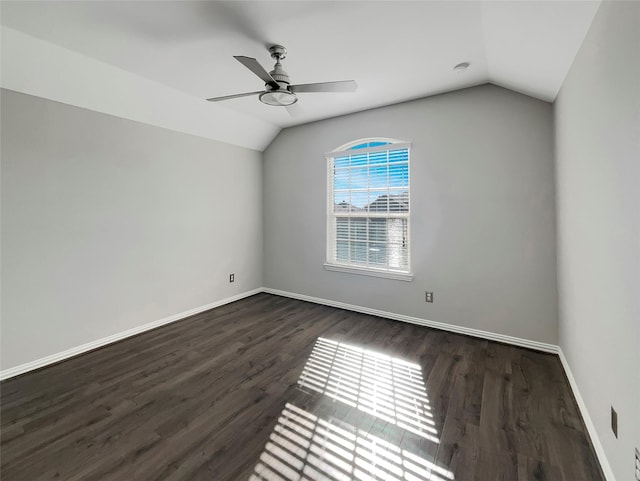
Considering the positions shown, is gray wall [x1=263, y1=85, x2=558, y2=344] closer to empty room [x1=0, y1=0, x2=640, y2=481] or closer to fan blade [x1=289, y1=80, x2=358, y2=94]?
empty room [x1=0, y1=0, x2=640, y2=481]

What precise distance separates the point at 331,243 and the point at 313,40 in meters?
2.64

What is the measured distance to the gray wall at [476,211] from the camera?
9.17 feet

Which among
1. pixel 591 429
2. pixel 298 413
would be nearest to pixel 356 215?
pixel 298 413

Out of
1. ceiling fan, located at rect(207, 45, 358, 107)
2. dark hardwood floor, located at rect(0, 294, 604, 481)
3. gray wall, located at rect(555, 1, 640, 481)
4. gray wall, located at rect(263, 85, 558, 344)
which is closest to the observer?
gray wall, located at rect(555, 1, 640, 481)

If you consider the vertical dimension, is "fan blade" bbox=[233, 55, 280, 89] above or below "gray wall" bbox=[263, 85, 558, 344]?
above

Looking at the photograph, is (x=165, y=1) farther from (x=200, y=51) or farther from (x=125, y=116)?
(x=125, y=116)

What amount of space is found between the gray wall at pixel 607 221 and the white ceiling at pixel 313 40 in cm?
37

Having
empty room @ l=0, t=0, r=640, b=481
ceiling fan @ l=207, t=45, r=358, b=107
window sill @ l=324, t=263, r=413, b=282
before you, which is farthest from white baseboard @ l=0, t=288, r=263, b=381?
ceiling fan @ l=207, t=45, r=358, b=107

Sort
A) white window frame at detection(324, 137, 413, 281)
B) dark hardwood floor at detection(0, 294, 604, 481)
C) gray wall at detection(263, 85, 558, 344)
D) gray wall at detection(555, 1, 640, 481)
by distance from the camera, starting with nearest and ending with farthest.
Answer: gray wall at detection(555, 1, 640, 481)
dark hardwood floor at detection(0, 294, 604, 481)
gray wall at detection(263, 85, 558, 344)
white window frame at detection(324, 137, 413, 281)

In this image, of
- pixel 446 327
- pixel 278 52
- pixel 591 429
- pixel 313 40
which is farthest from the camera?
pixel 446 327

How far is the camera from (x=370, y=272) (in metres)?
3.87

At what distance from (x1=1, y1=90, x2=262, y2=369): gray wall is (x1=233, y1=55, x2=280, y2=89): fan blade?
203 cm

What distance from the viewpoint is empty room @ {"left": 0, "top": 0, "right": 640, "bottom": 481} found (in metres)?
1.57

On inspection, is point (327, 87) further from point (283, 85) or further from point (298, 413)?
point (298, 413)
